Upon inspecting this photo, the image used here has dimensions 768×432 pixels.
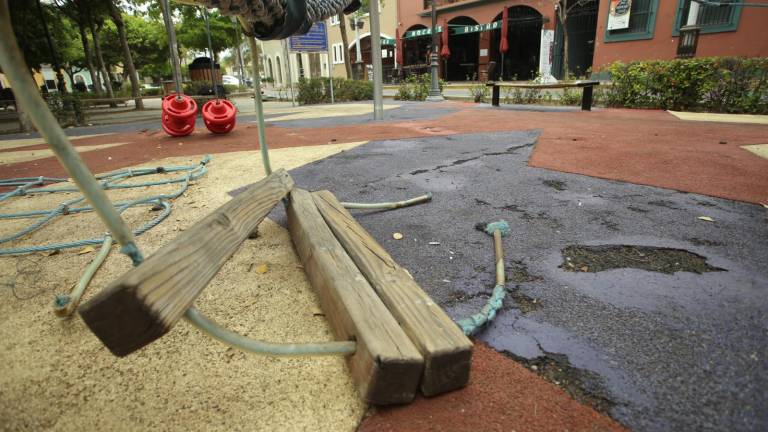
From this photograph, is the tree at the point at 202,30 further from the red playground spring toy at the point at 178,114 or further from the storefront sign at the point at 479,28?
the red playground spring toy at the point at 178,114

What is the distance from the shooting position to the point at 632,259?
195 centimetres

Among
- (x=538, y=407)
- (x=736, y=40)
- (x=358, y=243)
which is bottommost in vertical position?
(x=538, y=407)

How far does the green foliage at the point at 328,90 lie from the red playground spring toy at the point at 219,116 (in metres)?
7.88

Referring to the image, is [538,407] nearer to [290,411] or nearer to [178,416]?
[290,411]

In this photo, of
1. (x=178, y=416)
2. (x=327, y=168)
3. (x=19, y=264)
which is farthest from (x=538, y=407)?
(x=327, y=168)

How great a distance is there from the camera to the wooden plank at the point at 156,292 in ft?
2.48

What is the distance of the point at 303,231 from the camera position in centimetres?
188

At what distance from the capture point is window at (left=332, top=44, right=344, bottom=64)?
30273 millimetres

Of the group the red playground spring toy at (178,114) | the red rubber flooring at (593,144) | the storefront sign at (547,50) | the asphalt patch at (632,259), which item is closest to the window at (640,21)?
the storefront sign at (547,50)

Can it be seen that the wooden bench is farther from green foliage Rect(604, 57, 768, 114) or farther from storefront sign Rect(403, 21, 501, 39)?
storefront sign Rect(403, 21, 501, 39)

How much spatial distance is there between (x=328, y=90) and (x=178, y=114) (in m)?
8.59

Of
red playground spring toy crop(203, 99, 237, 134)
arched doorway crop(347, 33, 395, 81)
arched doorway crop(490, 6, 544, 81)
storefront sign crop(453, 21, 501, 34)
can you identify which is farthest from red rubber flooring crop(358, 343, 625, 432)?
arched doorway crop(347, 33, 395, 81)

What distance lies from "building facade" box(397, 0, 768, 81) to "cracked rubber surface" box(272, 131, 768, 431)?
11066 millimetres

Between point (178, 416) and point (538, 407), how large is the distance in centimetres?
104
